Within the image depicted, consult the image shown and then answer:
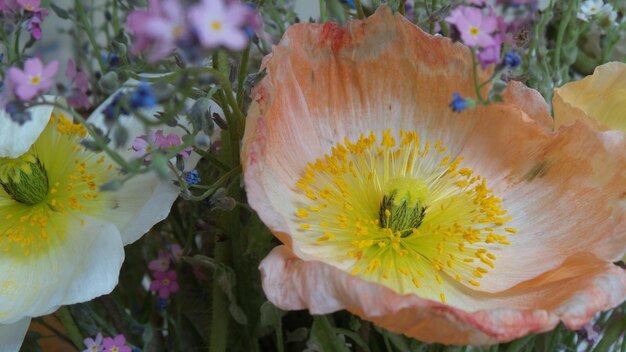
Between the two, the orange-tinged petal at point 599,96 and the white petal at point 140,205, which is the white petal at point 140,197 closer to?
the white petal at point 140,205

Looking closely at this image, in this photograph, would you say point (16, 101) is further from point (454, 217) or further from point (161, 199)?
point (454, 217)

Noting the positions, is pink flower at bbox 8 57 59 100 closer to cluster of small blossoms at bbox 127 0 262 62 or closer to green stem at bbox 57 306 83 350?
cluster of small blossoms at bbox 127 0 262 62

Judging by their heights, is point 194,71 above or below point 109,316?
above

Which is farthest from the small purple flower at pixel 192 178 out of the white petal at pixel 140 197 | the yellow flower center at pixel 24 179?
the yellow flower center at pixel 24 179

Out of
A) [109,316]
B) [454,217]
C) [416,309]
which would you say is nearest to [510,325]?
[416,309]

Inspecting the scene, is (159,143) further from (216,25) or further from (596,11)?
(596,11)

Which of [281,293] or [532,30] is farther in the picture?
[532,30]
